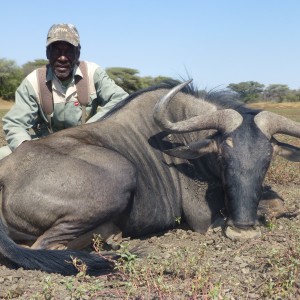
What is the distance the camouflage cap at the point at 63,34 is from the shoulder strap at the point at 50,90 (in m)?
0.34

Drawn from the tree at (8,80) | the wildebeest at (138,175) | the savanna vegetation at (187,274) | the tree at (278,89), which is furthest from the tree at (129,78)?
the savanna vegetation at (187,274)

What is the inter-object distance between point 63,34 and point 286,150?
9.43ft

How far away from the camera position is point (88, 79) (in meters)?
6.61

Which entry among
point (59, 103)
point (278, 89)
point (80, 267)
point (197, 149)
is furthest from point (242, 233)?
point (278, 89)

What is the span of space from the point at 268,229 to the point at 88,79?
9.64 ft

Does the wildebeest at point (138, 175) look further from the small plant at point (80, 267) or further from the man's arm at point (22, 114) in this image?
the man's arm at point (22, 114)

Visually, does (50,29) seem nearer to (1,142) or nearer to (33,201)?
(33,201)

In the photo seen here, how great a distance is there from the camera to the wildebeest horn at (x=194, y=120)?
17.1ft

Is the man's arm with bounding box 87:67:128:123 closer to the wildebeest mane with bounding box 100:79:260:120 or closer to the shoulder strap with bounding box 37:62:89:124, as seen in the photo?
the shoulder strap with bounding box 37:62:89:124

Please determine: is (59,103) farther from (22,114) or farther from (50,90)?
(22,114)

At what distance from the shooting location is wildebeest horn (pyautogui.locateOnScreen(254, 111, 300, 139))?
518 cm

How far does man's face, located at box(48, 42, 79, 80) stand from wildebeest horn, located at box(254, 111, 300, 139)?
95.3 inches

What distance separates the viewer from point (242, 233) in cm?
470

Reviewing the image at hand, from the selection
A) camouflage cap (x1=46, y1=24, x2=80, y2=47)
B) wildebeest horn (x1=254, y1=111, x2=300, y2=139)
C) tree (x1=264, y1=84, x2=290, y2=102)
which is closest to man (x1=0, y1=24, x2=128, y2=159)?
camouflage cap (x1=46, y1=24, x2=80, y2=47)
